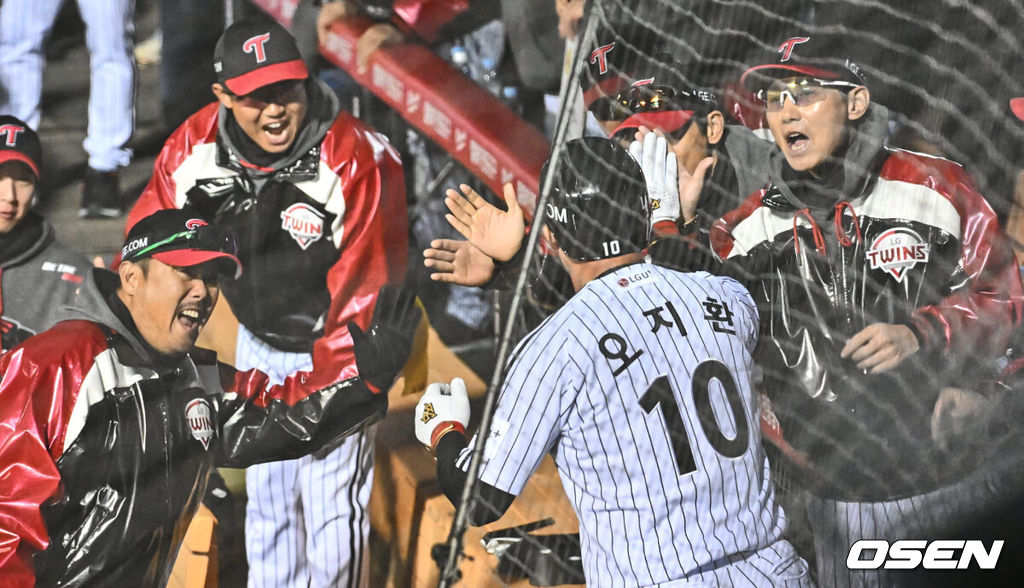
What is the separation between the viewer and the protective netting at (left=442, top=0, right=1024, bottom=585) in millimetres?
1819

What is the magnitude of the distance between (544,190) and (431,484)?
2.22 ft

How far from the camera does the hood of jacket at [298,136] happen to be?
1.81 meters

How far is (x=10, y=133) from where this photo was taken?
5.69 feet

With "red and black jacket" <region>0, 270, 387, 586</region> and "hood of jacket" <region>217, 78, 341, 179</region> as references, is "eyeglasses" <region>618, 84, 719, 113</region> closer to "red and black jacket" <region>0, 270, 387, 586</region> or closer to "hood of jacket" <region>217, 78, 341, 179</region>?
"hood of jacket" <region>217, 78, 341, 179</region>

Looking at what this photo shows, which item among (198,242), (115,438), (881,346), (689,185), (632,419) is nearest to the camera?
(632,419)

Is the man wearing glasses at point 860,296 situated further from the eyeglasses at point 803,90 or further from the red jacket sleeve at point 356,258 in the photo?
the red jacket sleeve at point 356,258

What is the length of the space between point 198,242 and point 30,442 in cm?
42

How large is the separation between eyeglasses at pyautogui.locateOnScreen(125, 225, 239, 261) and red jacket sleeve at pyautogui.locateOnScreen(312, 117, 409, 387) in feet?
0.67

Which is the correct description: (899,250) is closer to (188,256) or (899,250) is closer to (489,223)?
(489,223)

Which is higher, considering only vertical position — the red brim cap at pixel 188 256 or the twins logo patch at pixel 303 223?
the twins logo patch at pixel 303 223

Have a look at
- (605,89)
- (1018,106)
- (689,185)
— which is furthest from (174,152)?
(1018,106)

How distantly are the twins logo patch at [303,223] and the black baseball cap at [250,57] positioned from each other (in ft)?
0.76

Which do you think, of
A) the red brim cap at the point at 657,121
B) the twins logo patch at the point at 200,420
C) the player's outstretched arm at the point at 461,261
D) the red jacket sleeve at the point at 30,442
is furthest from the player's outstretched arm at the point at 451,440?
the red brim cap at the point at 657,121

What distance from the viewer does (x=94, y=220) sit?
1.75 m
